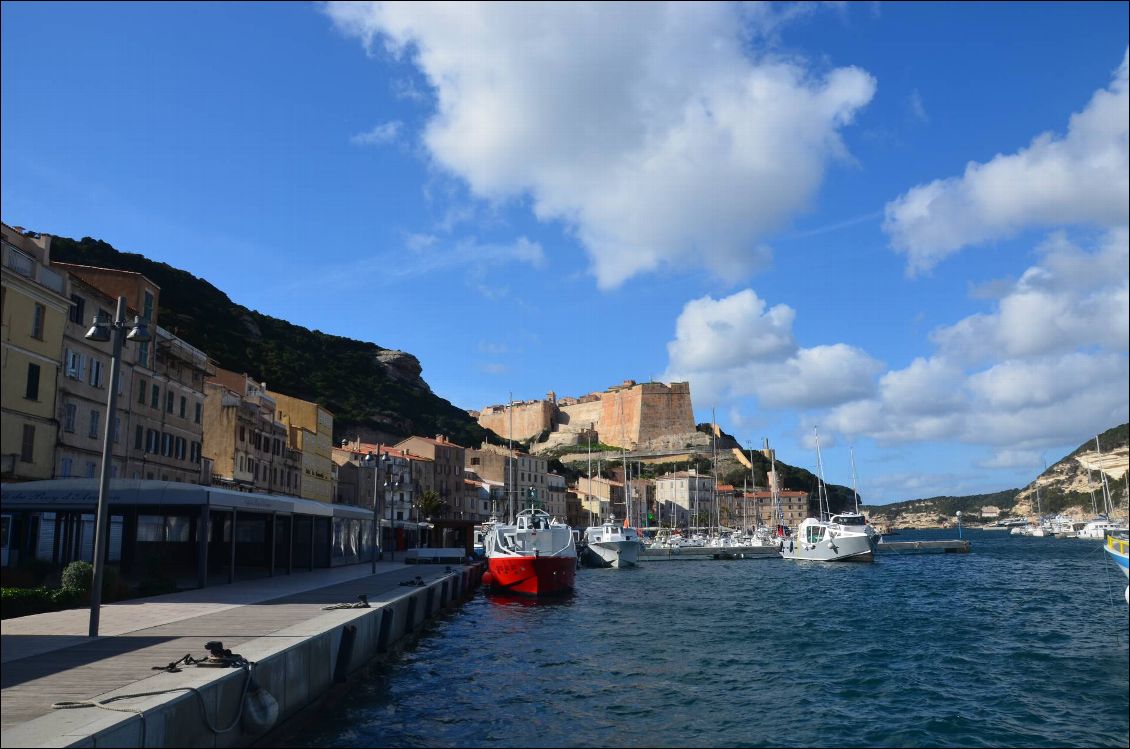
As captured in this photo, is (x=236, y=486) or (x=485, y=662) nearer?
(x=485, y=662)

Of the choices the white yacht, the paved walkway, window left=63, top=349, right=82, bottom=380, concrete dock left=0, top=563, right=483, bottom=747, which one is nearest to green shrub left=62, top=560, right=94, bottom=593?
the paved walkway

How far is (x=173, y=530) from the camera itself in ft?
121

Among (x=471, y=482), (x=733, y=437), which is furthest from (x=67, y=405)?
(x=733, y=437)

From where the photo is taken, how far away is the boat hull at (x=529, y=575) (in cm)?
3959

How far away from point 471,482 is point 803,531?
44.9 metres

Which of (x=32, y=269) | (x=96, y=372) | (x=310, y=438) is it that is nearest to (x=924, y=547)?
(x=310, y=438)

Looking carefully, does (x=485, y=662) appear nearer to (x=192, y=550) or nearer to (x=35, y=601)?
(x=35, y=601)

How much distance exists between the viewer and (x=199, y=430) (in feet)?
152

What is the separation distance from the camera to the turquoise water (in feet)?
46.9

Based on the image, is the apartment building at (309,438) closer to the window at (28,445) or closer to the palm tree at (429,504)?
the palm tree at (429,504)

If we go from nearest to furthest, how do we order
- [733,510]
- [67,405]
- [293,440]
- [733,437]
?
[67,405], [293,440], [733,510], [733,437]

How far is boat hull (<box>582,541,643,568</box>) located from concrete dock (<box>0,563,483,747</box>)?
151 feet

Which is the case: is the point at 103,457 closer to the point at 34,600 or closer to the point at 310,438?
the point at 34,600

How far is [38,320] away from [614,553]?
161ft
